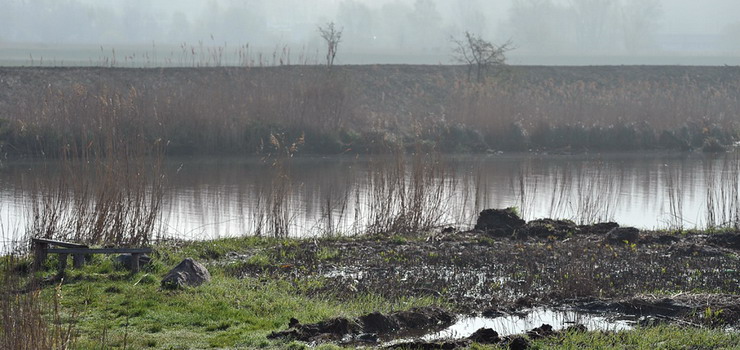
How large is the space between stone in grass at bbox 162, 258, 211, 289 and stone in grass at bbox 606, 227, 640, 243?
6.97 meters

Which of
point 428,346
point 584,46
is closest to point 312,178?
point 428,346

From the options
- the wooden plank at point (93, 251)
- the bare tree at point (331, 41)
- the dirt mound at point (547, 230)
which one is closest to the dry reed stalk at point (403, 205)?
the dirt mound at point (547, 230)

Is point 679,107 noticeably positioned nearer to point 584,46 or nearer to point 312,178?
point 312,178

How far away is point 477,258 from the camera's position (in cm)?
1366

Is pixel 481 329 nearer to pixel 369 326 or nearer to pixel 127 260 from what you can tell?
pixel 369 326

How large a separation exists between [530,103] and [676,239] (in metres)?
23.0

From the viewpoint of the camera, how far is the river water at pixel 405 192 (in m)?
17.2

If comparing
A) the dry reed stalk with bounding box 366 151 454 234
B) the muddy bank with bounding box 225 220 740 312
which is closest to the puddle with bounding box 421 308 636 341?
the muddy bank with bounding box 225 220 740 312

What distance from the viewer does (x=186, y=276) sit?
11.0m

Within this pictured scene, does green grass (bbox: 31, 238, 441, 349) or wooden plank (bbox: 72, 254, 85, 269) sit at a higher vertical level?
wooden plank (bbox: 72, 254, 85, 269)

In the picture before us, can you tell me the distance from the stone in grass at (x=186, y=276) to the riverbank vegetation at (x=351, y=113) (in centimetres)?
1353

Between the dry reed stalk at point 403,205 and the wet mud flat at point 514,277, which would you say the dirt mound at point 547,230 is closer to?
the wet mud flat at point 514,277

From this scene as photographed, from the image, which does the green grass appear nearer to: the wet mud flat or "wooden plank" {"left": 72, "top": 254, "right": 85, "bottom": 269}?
"wooden plank" {"left": 72, "top": 254, "right": 85, "bottom": 269}

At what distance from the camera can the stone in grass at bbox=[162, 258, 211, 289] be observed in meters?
10.8
